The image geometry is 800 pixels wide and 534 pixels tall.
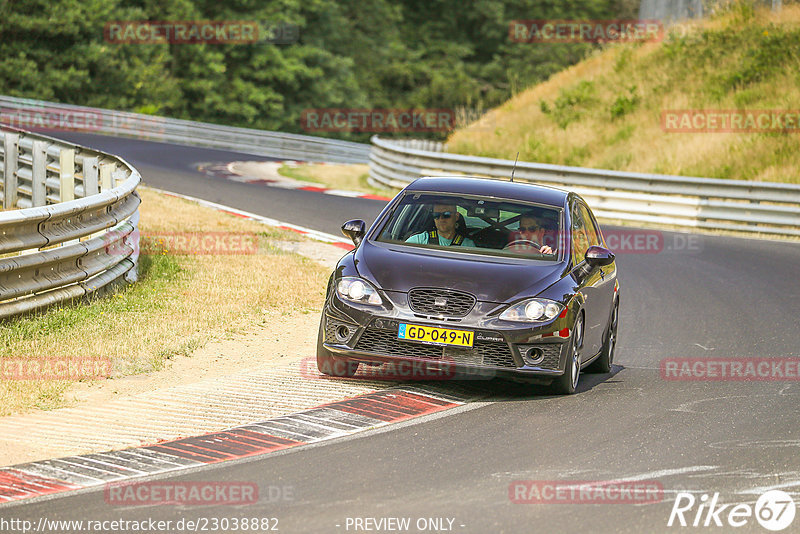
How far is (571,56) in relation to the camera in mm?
65750

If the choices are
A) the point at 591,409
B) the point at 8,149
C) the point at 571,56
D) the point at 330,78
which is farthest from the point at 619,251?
the point at 571,56

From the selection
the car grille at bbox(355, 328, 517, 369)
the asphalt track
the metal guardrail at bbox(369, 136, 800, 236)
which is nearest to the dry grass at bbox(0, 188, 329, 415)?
the car grille at bbox(355, 328, 517, 369)

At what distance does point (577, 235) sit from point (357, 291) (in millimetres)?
2306

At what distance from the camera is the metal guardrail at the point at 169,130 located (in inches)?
1501

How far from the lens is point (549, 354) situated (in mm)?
8859

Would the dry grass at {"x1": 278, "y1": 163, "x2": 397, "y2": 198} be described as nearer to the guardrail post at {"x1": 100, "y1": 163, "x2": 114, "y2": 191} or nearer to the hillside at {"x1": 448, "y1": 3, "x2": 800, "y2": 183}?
the hillside at {"x1": 448, "y1": 3, "x2": 800, "y2": 183}

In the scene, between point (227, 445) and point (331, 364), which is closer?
point (227, 445)

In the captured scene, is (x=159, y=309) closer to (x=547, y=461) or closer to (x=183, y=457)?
(x=183, y=457)

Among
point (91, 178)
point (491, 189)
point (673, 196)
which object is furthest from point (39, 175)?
point (673, 196)

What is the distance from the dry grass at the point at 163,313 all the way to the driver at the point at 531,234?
2.94 meters
